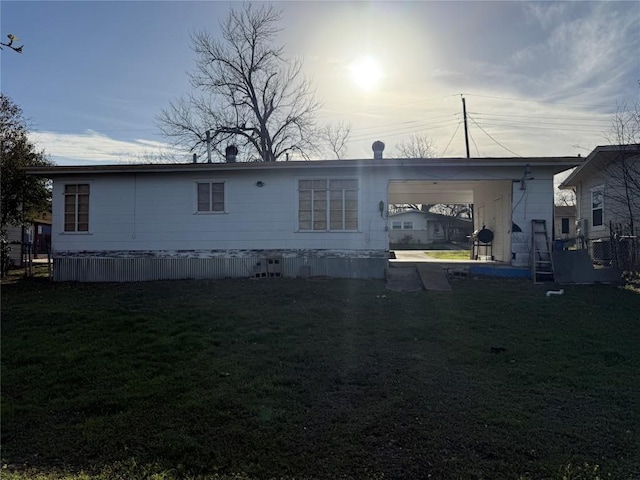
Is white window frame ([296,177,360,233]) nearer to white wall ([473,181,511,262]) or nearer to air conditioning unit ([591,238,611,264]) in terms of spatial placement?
white wall ([473,181,511,262])

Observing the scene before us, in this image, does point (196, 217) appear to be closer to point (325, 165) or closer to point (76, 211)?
point (76, 211)

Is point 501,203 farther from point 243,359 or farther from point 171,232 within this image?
point 243,359

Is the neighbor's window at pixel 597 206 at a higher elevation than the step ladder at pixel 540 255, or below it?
higher

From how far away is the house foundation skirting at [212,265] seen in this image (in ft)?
40.4

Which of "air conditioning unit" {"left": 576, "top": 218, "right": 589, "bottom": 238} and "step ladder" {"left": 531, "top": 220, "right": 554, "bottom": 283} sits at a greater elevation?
"air conditioning unit" {"left": 576, "top": 218, "right": 589, "bottom": 238}

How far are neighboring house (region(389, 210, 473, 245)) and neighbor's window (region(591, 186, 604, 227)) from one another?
22.2 meters

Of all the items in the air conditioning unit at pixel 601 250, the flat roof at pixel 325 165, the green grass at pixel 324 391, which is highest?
the flat roof at pixel 325 165

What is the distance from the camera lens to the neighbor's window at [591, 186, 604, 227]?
1613 cm

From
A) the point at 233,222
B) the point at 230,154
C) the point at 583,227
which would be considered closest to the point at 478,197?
the point at 583,227

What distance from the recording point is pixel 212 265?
1277 cm

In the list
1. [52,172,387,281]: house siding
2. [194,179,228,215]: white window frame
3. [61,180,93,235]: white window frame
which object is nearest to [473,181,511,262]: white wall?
[52,172,387,281]: house siding

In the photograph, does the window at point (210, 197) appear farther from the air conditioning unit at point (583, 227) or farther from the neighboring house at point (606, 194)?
the air conditioning unit at point (583, 227)

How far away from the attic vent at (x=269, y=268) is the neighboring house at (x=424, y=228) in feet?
89.8

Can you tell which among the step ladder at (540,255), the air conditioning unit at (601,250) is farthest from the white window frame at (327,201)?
the air conditioning unit at (601,250)
